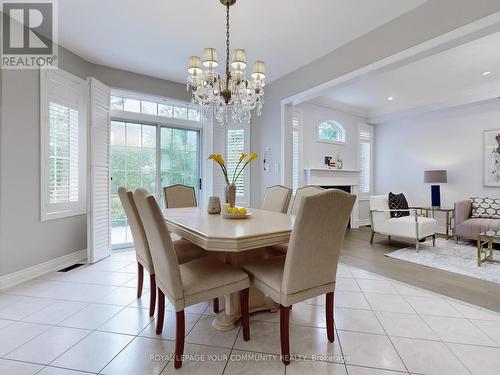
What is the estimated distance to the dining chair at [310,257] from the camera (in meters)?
1.39

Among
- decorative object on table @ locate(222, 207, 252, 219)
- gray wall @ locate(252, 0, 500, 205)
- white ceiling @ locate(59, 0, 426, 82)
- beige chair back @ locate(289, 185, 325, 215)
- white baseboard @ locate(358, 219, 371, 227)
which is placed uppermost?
white ceiling @ locate(59, 0, 426, 82)

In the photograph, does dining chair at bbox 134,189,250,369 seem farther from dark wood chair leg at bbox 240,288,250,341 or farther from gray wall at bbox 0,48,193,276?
gray wall at bbox 0,48,193,276

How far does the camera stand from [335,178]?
5.33 metres

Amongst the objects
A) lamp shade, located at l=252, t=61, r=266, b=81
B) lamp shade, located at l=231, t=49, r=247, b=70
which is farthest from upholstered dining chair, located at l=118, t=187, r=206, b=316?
lamp shade, located at l=252, t=61, r=266, b=81

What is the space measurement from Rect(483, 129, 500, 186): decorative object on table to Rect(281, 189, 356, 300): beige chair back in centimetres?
476

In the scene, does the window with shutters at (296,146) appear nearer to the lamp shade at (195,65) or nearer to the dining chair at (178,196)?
the dining chair at (178,196)

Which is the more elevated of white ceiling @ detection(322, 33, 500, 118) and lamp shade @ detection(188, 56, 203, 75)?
white ceiling @ detection(322, 33, 500, 118)

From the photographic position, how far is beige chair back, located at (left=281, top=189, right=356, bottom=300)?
1380mm

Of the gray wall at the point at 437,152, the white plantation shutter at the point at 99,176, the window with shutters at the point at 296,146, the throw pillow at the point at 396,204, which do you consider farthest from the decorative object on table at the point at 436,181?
the white plantation shutter at the point at 99,176

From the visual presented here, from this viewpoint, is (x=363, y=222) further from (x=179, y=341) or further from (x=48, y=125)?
(x=48, y=125)

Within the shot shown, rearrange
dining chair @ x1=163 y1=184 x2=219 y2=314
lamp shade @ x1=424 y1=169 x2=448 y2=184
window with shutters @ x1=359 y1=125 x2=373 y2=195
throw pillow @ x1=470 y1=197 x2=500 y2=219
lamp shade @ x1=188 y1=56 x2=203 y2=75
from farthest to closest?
1. window with shutters @ x1=359 y1=125 x2=373 y2=195
2. lamp shade @ x1=424 y1=169 x2=448 y2=184
3. throw pillow @ x1=470 y1=197 x2=500 y2=219
4. dining chair @ x1=163 y1=184 x2=219 y2=314
5. lamp shade @ x1=188 y1=56 x2=203 y2=75

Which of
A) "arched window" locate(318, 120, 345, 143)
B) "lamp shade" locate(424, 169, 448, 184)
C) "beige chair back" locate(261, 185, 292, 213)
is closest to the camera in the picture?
"beige chair back" locate(261, 185, 292, 213)

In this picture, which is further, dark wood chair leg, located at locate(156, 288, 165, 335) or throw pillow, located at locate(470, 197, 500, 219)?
throw pillow, located at locate(470, 197, 500, 219)

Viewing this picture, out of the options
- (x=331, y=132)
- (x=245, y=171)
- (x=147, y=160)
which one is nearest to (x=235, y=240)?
(x=245, y=171)
